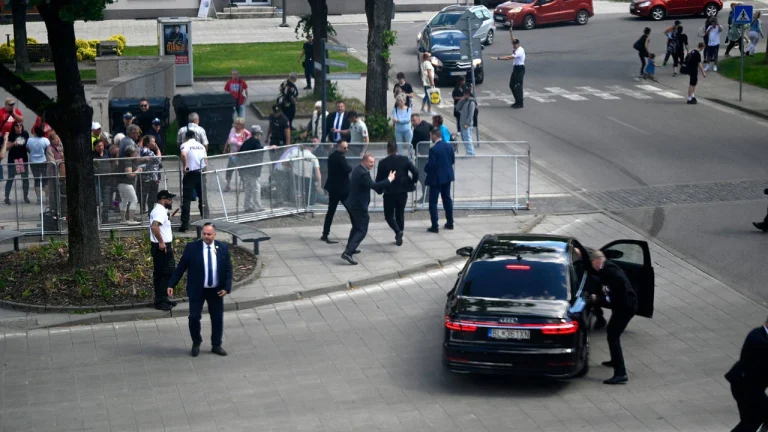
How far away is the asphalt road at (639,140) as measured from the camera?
1850 cm

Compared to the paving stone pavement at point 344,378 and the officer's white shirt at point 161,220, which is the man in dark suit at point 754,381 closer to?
the paving stone pavement at point 344,378

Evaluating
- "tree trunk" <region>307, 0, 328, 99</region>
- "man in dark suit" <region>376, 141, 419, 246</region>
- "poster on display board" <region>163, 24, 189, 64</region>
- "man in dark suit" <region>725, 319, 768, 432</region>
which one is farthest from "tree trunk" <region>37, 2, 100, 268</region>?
"poster on display board" <region>163, 24, 189, 64</region>

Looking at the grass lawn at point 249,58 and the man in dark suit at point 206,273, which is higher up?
the grass lawn at point 249,58

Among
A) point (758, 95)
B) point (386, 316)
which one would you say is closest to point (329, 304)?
point (386, 316)

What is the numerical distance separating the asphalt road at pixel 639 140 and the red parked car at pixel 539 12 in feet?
10.6

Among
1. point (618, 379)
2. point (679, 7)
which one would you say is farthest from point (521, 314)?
point (679, 7)

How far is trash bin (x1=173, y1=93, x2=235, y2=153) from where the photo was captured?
24531 mm

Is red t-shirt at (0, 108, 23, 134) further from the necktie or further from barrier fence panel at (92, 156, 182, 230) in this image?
the necktie

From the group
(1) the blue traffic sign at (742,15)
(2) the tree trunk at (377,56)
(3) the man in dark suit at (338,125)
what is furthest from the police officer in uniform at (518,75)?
(3) the man in dark suit at (338,125)

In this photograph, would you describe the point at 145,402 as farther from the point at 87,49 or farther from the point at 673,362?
the point at 87,49

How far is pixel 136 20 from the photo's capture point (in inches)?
1940

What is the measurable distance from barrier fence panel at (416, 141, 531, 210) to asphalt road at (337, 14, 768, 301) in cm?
192

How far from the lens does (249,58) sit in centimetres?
3853

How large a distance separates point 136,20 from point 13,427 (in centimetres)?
4117
